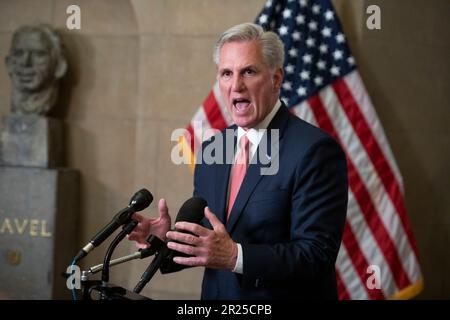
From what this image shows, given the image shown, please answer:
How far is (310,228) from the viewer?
1.58 metres

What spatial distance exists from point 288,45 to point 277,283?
7.02ft

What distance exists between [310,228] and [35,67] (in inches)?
122

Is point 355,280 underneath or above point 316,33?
underneath

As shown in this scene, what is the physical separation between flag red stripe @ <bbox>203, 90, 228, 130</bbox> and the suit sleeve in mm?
1928

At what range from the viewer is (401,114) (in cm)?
384

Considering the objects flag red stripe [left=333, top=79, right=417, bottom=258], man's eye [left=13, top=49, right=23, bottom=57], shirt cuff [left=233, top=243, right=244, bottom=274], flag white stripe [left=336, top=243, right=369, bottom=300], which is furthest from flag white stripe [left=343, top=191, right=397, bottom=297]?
man's eye [left=13, top=49, right=23, bottom=57]

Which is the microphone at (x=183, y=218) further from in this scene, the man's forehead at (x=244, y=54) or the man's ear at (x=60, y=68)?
the man's ear at (x=60, y=68)

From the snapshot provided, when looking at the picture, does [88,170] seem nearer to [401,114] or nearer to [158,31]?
[158,31]

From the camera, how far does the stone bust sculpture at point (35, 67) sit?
4031 mm

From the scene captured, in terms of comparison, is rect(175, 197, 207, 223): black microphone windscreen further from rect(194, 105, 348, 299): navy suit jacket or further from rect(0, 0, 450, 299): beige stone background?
rect(0, 0, 450, 299): beige stone background

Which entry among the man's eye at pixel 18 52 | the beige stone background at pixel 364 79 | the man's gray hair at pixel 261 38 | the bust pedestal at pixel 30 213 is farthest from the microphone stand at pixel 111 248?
the man's eye at pixel 18 52

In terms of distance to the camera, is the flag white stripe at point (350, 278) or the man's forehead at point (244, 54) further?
the flag white stripe at point (350, 278)

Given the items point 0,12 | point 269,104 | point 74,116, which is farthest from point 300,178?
point 0,12
